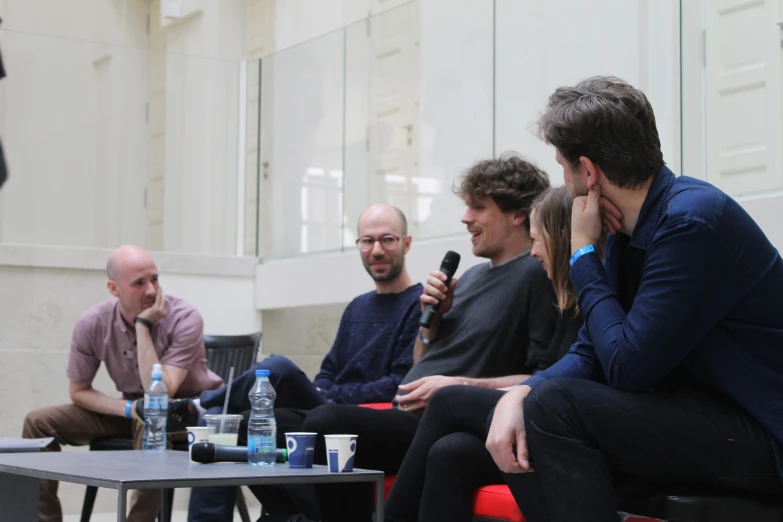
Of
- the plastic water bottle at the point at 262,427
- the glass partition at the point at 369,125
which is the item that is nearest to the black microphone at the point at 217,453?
the plastic water bottle at the point at 262,427

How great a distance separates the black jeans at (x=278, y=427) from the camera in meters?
2.90

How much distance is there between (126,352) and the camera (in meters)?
3.77

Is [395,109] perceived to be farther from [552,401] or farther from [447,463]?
[552,401]

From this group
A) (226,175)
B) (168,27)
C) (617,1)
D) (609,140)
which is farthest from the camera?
(168,27)

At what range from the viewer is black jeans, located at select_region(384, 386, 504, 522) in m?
2.11

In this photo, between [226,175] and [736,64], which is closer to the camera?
[736,64]

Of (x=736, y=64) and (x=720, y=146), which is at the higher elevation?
(x=736, y=64)

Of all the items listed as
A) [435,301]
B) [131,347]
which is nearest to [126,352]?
[131,347]

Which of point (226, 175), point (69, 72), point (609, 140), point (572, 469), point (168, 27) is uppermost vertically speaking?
point (168, 27)

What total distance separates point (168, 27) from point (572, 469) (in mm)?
6748

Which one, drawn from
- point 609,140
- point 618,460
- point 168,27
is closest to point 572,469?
point 618,460

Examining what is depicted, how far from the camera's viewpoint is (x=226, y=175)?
213 inches

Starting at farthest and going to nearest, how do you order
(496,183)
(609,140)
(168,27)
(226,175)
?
(168,27)
(226,175)
(496,183)
(609,140)

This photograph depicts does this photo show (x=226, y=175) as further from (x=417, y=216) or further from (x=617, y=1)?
(x=617, y=1)
